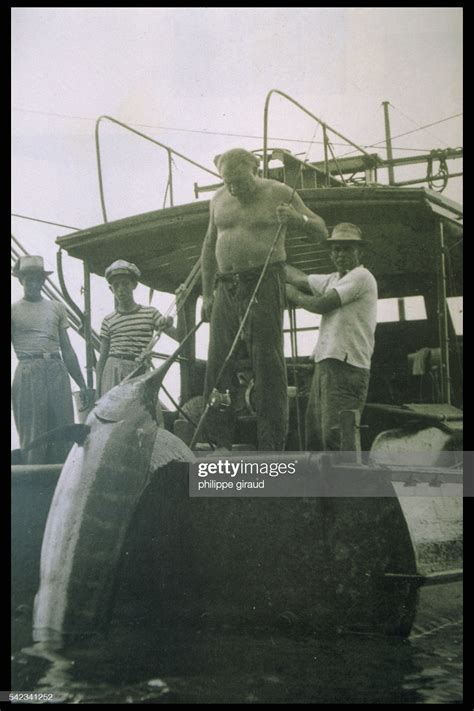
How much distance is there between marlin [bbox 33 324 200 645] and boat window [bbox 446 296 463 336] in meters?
2.40

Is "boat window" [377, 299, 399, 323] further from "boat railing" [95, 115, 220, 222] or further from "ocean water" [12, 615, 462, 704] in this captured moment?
"ocean water" [12, 615, 462, 704]

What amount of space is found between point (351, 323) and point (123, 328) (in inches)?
58.2

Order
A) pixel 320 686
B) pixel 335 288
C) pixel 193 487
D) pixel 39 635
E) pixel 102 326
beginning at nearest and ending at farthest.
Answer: pixel 320 686 → pixel 39 635 → pixel 193 487 → pixel 335 288 → pixel 102 326

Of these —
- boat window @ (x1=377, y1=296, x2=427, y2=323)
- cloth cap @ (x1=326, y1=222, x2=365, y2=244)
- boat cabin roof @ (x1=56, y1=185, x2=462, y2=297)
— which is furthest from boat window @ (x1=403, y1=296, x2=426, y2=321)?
cloth cap @ (x1=326, y1=222, x2=365, y2=244)

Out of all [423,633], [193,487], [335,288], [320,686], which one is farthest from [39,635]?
[335,288]

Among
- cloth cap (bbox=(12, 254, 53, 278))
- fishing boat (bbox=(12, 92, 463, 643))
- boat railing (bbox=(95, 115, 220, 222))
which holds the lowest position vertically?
fishing boat (bbox=(12, 92, 463, 643))

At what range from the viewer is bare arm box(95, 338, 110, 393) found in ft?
15.8

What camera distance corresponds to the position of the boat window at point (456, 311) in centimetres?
513

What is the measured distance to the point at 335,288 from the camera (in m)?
3.85

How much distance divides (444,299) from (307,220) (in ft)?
2.95

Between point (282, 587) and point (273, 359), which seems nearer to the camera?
point (282, 587)

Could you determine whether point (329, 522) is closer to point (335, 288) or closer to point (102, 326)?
point (335, 288)

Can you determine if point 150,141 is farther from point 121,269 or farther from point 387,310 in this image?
point 387,310

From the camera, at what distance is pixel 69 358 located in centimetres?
473
